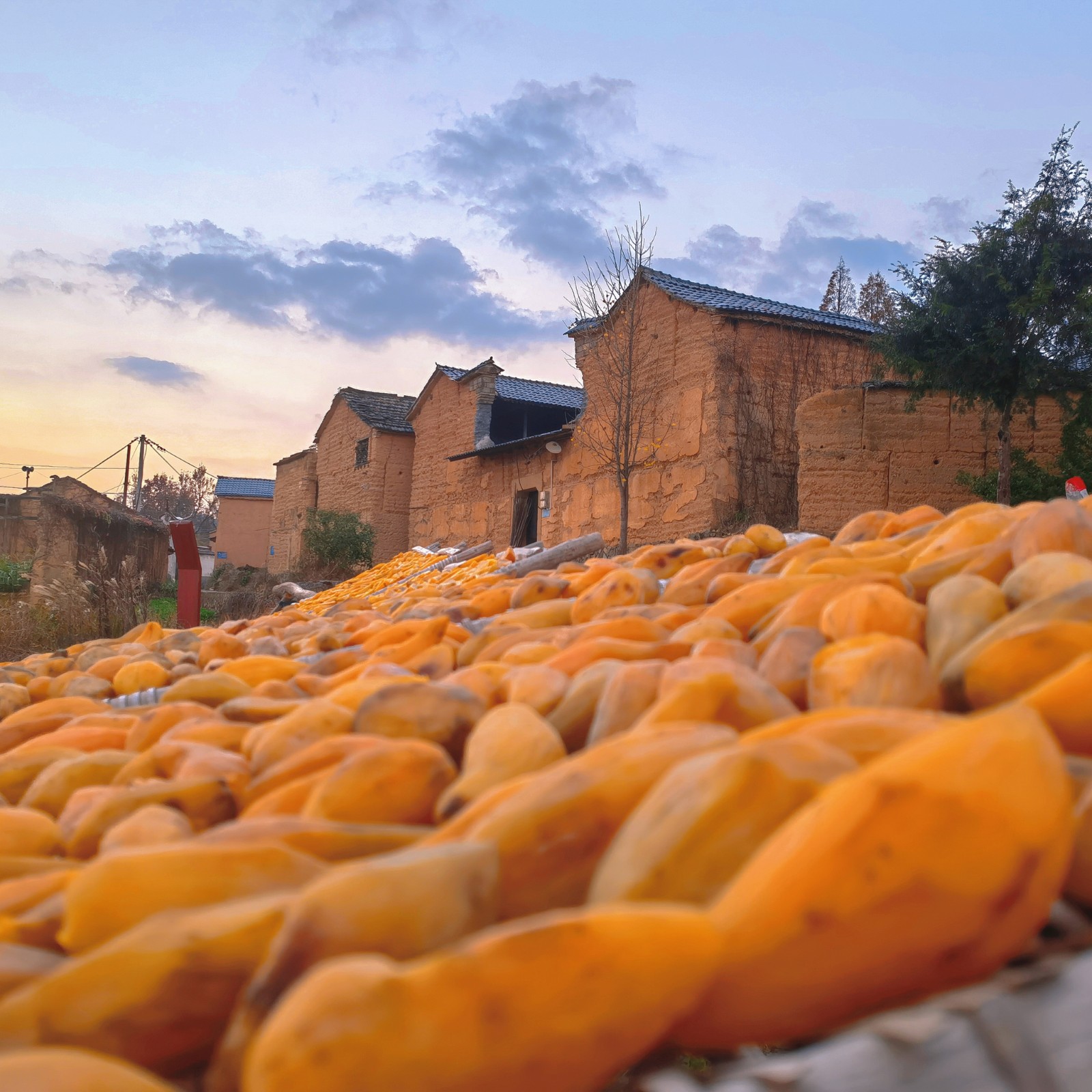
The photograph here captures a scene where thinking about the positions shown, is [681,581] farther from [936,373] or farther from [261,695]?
[936,373]

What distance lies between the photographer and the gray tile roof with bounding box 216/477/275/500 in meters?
27.0

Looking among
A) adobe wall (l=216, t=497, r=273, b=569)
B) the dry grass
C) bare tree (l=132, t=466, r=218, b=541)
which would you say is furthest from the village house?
bare tree (l=132, t=466, r=218, b=541)

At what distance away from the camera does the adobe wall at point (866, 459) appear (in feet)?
30.5

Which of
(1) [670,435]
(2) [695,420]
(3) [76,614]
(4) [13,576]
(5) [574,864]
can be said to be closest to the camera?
(5) [574,864]

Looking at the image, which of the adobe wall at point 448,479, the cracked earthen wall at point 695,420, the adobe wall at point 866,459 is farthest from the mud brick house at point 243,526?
the adobe wall at point 866,459

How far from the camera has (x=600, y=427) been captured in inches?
456

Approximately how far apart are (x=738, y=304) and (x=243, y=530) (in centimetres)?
1983

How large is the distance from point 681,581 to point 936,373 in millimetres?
9347

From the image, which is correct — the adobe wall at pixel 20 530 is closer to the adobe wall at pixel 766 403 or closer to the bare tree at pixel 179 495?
the adobe wall at pixel 766 403

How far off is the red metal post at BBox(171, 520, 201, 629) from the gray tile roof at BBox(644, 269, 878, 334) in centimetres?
733

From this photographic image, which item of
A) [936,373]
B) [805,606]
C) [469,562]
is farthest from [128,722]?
[936,373]

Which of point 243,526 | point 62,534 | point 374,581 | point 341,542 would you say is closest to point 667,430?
point 374,581

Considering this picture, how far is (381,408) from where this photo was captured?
18.2 m

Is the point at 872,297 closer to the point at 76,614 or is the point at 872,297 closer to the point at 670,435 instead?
the point at 670,435
